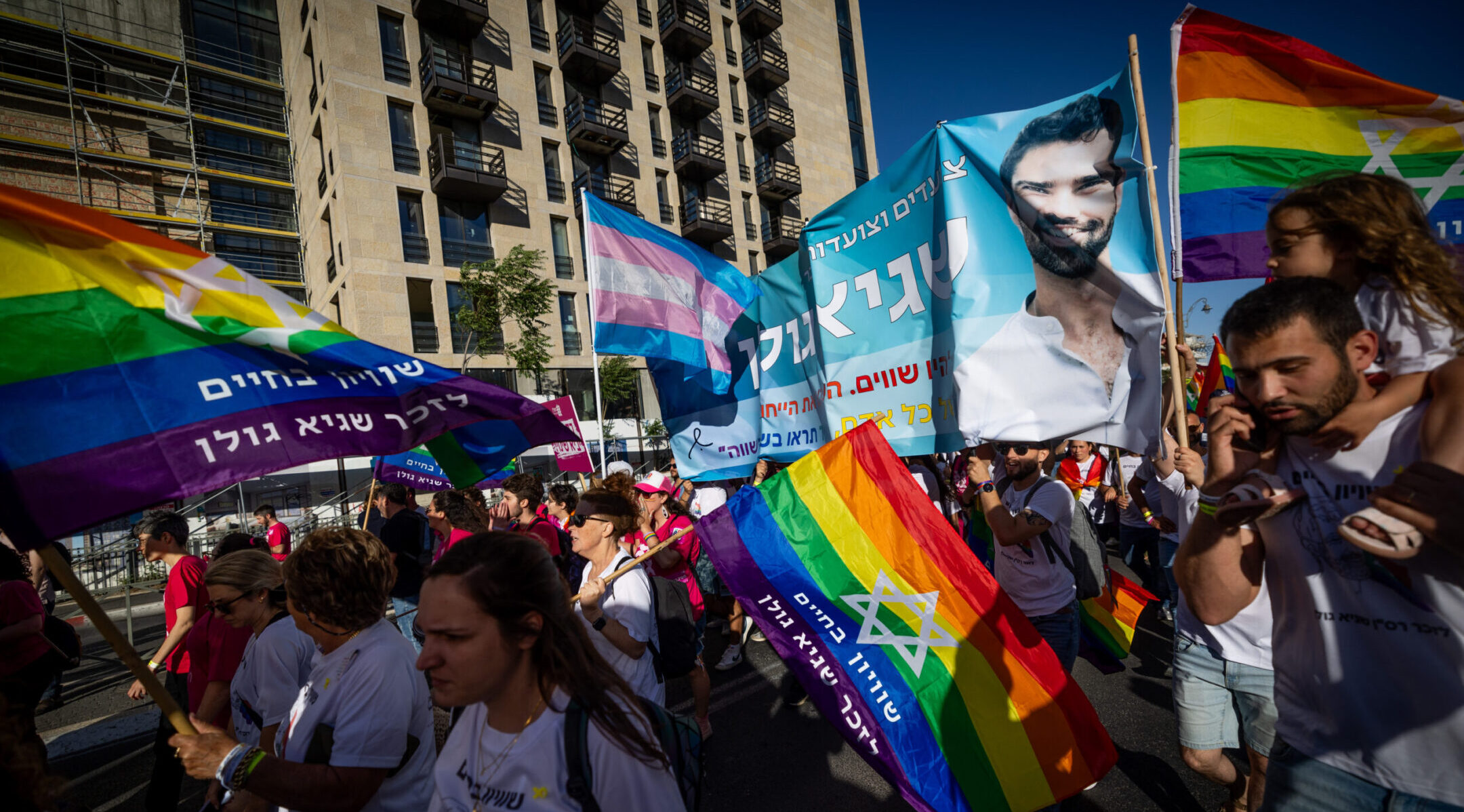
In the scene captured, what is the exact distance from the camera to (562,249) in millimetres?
26484

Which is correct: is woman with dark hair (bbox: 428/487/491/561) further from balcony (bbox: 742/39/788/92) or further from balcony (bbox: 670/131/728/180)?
balcony (bbox: 742/39/788/92)

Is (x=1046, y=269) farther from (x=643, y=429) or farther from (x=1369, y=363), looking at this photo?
(x=643, y=429)

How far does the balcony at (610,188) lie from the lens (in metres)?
26.9

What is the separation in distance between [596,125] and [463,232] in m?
7.05

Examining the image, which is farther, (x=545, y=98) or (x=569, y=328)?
(x=545, y=98)

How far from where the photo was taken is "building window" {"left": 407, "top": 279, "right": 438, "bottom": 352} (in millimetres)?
22750

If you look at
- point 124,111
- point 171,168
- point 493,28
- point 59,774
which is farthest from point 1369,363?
point 124,111

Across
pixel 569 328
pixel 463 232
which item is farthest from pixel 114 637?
pixel 569 328

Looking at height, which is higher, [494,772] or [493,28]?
[493,28]

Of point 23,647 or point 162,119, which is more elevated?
point 162,119

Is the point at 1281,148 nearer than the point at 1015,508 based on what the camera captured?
Yes

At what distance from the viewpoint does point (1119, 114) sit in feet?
9.32

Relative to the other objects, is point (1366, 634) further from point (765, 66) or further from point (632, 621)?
point (765, 66)

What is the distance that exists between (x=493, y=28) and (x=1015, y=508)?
28724 millimetres
